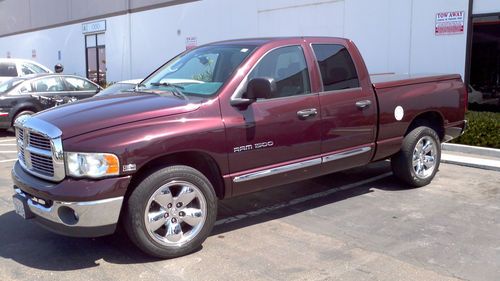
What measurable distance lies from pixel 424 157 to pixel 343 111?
175 cm

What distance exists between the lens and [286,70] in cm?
520

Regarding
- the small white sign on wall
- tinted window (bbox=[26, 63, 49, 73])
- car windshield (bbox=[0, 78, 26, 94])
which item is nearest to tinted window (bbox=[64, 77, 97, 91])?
car windshield (bbox=[0, 78, 26, 94])

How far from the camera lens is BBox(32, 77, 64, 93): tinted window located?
12.2m

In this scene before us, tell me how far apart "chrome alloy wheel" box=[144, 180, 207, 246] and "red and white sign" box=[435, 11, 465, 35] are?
8655mm

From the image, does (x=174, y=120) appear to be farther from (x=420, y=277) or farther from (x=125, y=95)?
(x=420, y=277)

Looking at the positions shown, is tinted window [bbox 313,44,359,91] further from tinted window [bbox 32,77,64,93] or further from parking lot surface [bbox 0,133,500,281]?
tinted window [bbox 32,77,64,93]

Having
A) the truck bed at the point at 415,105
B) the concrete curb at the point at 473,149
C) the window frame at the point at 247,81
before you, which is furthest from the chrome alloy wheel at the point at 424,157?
the concrete curb at the point at 473,149

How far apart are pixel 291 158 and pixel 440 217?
1.79 m

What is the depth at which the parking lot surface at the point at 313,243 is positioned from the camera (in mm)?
4125

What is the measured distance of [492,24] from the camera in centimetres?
1059

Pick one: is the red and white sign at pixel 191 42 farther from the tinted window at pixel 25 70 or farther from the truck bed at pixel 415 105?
the truck bed at pixel 415 105

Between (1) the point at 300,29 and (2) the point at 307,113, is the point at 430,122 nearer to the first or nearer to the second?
(2) the point at 307,113

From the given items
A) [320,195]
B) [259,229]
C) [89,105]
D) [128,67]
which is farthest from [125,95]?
[128,67]

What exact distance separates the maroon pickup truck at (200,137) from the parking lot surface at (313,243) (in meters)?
0.35
